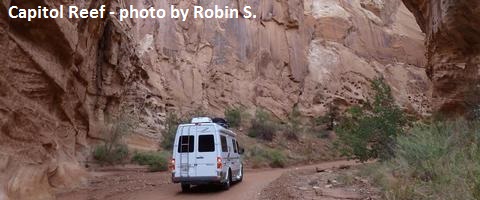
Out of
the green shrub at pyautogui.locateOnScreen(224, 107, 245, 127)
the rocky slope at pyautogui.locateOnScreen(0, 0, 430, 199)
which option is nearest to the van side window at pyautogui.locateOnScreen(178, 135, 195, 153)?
the rocky slope at pyautogui.locateOnScreen(0, 0, 430, 199)

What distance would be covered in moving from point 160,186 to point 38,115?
5.17 meters

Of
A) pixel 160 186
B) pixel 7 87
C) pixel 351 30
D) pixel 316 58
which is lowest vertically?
pixel 160 186

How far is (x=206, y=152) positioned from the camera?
13.7 metres

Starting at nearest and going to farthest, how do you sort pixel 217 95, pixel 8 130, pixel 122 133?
1. pixel 8 130
2. pixel 122 133
3. pixel 217 95

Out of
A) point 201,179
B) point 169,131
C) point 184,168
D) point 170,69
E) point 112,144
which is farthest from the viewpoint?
point 170,69

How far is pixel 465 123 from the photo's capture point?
12352mm

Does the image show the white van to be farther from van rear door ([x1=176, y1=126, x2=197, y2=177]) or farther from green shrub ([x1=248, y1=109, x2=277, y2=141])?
green shrub ([x1=248, y1=109, x2=277, y2=141])

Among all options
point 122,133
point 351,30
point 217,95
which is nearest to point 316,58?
point 351,30

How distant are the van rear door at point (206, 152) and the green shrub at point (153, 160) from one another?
759cm

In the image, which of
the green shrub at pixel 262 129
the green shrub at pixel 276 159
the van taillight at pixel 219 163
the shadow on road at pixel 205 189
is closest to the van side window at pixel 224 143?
the van taillight at pixel 219 163

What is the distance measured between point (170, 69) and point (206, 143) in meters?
22.1

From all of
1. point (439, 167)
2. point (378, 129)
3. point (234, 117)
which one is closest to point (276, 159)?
point (234, 117)

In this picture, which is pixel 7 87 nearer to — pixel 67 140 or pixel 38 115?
pixel 38 115

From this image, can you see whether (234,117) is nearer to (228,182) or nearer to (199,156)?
(228,182)
